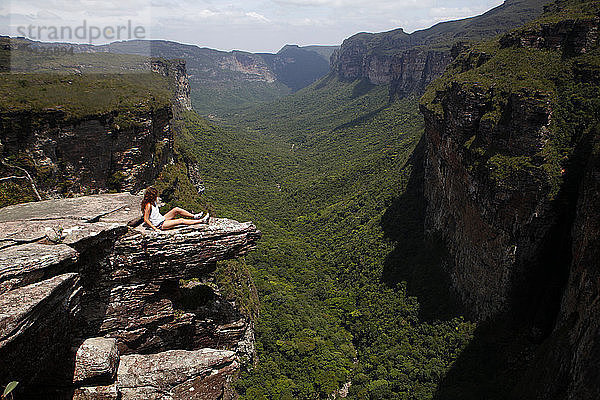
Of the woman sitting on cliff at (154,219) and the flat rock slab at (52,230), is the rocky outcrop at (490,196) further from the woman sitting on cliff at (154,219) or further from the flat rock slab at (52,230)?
the flat rock slab at (52,230)

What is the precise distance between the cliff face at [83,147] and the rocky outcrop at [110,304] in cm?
1742

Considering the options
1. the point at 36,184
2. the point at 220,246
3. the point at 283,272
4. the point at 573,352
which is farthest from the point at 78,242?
the point at 283,272

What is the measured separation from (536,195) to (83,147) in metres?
38.8

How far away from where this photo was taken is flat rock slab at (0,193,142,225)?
1356 centimetres

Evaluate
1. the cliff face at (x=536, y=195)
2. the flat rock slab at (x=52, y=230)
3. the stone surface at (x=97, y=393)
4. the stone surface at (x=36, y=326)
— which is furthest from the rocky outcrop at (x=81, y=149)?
the cliff face at (x=536, y=195)

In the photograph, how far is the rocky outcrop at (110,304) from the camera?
34.6ft

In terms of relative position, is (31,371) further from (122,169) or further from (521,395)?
(521,395)

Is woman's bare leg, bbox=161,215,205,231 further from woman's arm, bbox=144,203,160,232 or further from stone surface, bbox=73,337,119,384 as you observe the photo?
stone surface, bbox=73,337,119,384

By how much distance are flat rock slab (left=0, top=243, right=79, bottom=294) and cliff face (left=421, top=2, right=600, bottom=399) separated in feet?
73.2

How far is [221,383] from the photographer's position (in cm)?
1454

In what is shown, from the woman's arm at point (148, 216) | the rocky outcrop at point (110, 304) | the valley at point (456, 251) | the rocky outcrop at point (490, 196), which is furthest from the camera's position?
the rocky outcrop at point (490, 196)

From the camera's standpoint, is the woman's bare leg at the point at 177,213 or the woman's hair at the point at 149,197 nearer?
the woman's hair at the point at 149,197

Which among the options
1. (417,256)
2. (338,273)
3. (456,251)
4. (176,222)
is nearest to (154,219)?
(176,222)

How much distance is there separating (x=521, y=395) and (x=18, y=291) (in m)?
30.8
